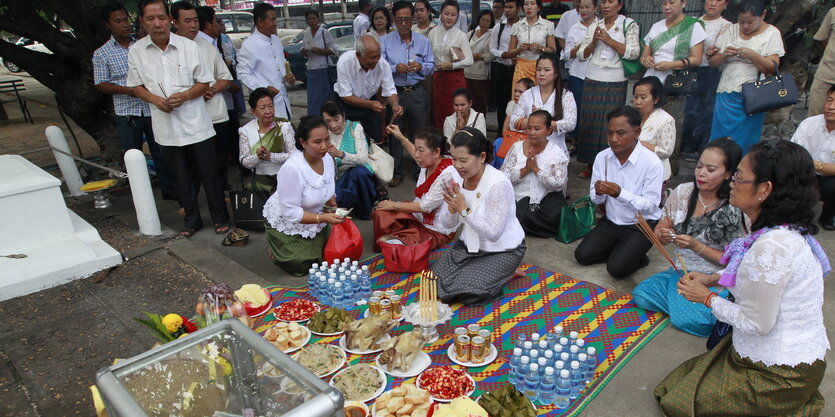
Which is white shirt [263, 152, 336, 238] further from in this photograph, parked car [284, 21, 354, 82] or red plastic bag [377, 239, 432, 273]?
parked car [284, 21, 354, 82]

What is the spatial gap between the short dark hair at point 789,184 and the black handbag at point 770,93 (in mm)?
3154

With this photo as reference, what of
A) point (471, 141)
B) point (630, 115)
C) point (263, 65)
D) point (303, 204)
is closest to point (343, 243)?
point (303, 204)

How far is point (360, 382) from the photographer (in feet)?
9.22

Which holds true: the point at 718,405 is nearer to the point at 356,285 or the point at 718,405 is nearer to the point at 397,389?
the point at 397,389

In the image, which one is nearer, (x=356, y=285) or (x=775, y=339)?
(x=775, y=339)

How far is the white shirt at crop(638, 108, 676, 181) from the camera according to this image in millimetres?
4770

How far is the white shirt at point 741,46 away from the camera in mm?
4996

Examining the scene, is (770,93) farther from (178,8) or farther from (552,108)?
(178,8)

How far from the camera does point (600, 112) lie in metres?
5.92

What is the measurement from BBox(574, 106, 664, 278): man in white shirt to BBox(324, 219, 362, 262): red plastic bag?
1819mm

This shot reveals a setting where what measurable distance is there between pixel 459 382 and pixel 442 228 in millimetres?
1856

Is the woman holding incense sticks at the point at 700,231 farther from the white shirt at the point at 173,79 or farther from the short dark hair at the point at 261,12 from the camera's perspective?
the short dark hair at the point at 261,12

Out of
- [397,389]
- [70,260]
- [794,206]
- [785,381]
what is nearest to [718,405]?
[785,381]

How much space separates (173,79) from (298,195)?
164 cm
